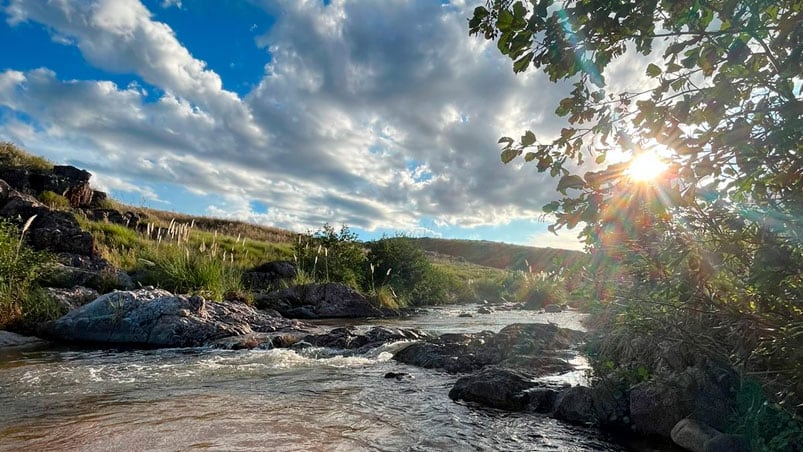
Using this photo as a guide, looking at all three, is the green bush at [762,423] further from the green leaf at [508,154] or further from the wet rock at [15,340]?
the wet rock at [15,340]

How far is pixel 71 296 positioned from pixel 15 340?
2.40 meters

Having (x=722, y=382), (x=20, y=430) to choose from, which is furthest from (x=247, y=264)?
(x=722, y=382)

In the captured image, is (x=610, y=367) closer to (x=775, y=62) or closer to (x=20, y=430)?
(x=775, y=62)

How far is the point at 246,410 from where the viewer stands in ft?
15.2

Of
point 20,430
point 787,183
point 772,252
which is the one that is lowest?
point 20,430

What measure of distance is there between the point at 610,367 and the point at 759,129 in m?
3.81

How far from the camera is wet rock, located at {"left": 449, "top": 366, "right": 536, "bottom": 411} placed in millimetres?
5184

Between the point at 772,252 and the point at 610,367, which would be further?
the point at 610,367

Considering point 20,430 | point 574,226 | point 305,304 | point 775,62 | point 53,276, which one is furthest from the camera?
point 305,304

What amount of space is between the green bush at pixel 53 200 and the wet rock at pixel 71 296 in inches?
468

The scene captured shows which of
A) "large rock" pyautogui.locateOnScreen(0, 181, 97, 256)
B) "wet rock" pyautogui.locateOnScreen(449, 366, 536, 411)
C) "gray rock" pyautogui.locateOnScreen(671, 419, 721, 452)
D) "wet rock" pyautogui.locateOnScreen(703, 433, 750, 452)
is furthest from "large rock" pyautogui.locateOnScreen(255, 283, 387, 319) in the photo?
"wet rock" pyautogui.locateOnScreen(703, 433, 750, 452)

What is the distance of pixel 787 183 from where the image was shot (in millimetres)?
2100

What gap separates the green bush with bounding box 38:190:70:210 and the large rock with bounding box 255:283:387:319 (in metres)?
12.4

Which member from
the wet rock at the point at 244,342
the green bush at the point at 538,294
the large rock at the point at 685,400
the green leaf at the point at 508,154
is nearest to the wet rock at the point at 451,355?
the wet rock at the point at 244,342
